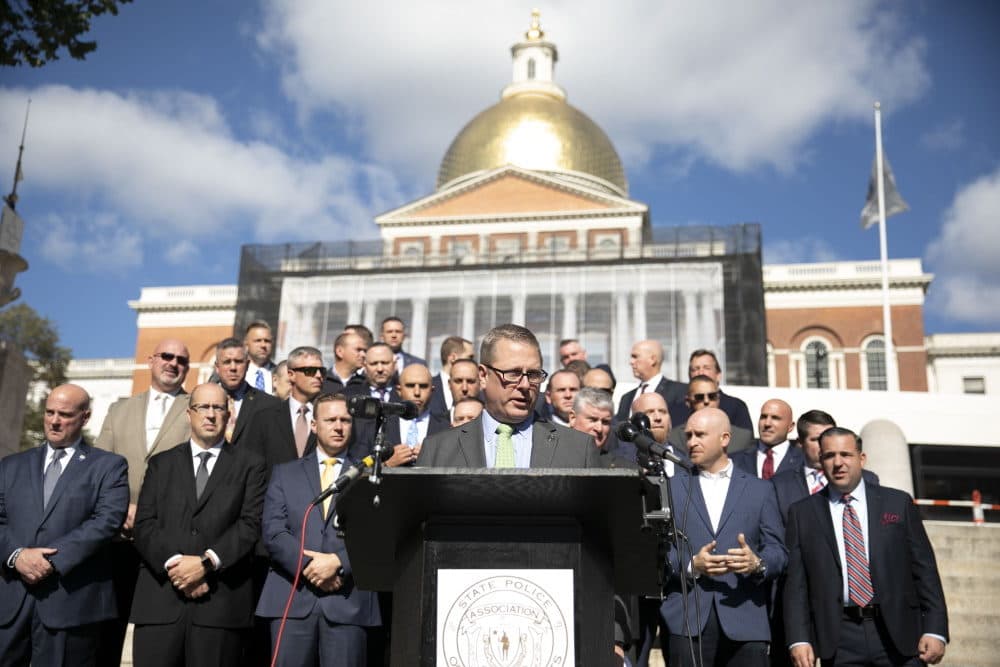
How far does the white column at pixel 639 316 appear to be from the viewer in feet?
138

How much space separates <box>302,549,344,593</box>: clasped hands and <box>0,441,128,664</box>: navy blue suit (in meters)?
1.38

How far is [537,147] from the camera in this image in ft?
202

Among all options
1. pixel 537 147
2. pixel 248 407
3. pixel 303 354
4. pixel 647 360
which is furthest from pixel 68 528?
pixel 537 147

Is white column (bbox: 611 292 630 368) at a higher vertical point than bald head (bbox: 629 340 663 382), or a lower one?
higher

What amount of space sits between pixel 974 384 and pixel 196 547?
5841 cm

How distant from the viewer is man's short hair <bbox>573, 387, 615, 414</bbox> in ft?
21.5

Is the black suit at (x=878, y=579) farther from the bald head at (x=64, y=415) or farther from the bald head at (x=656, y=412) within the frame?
the bald head at (x=64, y=415)

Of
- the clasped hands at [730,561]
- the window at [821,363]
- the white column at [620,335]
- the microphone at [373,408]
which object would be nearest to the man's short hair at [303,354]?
the clasped hands at [730,561]

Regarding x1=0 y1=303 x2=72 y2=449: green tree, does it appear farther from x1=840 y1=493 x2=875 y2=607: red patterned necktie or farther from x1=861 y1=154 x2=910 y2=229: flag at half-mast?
x1=840 y1=493 x2=875 y2=607: red patterned necktie

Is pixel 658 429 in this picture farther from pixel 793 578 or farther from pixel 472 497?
pixel 472 497

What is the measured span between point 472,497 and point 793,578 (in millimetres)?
3583

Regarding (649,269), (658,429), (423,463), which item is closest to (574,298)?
(649,269)

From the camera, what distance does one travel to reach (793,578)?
Result: 5.78 m

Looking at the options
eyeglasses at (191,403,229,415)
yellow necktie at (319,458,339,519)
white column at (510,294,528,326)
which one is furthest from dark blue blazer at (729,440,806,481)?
white column at (510,294,528,326)
